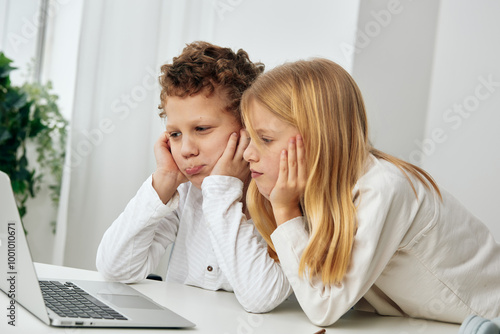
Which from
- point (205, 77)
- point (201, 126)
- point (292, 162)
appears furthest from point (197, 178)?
point (292, 162)

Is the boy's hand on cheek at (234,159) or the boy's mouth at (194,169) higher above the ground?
the boy's hand on cheek at (234,159)

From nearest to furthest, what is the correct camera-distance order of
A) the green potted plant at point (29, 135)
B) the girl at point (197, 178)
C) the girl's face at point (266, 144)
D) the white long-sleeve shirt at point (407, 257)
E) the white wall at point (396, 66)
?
the white long-sleeve shirt at point (407, 257) → the girl's face at point (266, 144) → the girl at point (197, 178) → the white wall at point (396, 66) → the green potted plant at point (29, 135)

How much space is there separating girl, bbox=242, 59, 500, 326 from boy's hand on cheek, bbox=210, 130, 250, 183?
5.9 inches

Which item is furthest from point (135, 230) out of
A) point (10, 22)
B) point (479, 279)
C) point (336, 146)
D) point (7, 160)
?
point (10, 22)

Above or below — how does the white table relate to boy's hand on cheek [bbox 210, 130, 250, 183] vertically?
below

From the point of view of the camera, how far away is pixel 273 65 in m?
2.44

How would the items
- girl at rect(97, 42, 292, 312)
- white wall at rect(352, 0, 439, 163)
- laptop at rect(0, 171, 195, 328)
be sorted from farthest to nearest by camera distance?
1. white wall at rect(352, 0, 439, 163)
2. girl at rect(97, 42, 292, 312)
3. laptop at rect(0, 171, 195, 328)

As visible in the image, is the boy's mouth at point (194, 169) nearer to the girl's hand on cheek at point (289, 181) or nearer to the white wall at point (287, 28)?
the girl's hand on cheek at point (289, 181)

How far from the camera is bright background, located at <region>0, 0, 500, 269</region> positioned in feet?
7.19

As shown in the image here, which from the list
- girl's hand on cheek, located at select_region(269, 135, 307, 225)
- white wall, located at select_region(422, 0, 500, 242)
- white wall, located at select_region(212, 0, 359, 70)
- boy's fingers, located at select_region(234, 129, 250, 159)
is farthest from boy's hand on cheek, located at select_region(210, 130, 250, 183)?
white wall, located at select_region(422, 0, 500, 242)

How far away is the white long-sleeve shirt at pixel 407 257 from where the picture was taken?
0.96m

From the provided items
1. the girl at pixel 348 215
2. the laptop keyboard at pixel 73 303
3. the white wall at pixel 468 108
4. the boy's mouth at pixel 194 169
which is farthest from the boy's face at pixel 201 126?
the white wall at pixel 468 108

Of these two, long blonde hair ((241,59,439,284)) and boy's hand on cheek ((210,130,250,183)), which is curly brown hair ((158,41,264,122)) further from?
long blonde hair ((241,59,439,284))

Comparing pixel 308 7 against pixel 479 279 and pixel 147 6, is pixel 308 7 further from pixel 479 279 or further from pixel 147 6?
pixel 479 279
